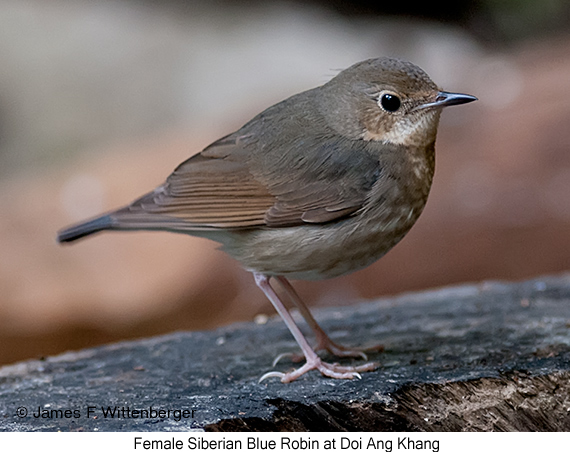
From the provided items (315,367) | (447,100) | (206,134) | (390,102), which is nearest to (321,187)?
(390,102)

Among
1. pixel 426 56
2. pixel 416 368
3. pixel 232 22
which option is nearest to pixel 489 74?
pixel 426 56

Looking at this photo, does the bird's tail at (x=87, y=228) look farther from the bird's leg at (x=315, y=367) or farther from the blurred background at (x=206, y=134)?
the blurred background at (x=206, y=134)

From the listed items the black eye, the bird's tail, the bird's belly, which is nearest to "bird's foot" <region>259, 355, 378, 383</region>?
the bird's belly

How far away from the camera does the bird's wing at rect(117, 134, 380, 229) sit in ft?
12.9

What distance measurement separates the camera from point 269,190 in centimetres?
403

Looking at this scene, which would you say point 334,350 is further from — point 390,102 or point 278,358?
point 390,102

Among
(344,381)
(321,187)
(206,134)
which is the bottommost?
(344,381)

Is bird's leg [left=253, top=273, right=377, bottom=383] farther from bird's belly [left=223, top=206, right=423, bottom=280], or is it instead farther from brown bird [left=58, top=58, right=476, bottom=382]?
bird's belly [left=223, top=206, right=423, bottom=280]

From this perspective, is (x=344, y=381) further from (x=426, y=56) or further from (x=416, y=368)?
(x=426, y=56)

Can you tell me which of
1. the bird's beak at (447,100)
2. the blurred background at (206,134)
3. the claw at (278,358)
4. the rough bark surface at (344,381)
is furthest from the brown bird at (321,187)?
the blurred background at (206,134)

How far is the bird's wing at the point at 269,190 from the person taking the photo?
3924mm

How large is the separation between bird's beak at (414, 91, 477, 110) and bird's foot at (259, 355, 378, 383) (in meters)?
1.28

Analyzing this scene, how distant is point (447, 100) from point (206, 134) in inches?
178

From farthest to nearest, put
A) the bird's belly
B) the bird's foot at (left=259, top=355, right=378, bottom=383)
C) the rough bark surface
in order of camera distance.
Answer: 1. the bird's belly
2. the bird's foot at (left=259, top=355, right=378, bottom=383)
3. the rough bark surface
